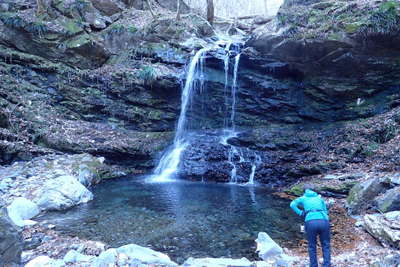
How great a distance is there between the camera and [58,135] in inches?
478

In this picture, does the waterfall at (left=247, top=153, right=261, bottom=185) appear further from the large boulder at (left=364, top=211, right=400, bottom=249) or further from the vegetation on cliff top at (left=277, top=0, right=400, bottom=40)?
the large boulder at (left=364, top=211, right=400, bottom=249)

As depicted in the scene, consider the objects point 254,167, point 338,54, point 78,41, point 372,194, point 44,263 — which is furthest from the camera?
point 78,41

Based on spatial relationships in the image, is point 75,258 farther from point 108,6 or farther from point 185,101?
point 108,6

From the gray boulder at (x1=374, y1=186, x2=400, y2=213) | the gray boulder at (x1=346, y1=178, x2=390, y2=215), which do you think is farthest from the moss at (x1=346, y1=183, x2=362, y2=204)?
the gray boulder at (x1=374, y1=186, x2=400, y2=213)

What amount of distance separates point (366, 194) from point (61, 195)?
25.4ft

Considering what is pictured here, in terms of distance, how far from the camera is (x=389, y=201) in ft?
22.5

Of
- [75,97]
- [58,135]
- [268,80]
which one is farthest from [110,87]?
[268,80]

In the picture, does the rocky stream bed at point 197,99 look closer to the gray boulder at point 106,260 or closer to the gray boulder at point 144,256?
the gray boulder at point 144,256

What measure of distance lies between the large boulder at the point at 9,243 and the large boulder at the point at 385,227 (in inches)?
233

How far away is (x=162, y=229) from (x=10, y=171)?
5.69 meters

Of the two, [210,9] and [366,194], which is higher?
[210,9]

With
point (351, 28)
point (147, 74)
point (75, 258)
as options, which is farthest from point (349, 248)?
point (147, 74)

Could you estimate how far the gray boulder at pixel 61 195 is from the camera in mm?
7668

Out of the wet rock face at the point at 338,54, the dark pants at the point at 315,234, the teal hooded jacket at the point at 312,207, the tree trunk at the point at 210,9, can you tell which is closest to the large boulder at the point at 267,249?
the dark pants at the point at 315,234
